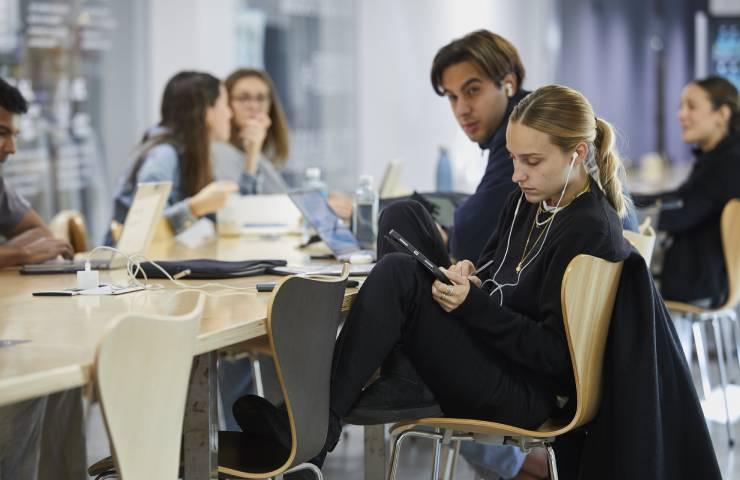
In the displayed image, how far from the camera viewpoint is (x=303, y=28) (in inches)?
277

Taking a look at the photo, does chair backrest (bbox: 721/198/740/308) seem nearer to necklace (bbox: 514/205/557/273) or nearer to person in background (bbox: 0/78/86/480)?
necklace (bbox: 514/205/557/273)

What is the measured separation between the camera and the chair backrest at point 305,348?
2.01 metres

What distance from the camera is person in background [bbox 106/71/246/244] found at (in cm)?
405

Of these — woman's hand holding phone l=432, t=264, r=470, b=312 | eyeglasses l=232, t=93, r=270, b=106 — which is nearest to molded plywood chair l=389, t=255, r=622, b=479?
woman's hand holding phone l=432, t=264, r=470, b=312

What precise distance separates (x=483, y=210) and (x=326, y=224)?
446mm

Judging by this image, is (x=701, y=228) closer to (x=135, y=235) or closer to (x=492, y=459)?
(x=492, y=459)

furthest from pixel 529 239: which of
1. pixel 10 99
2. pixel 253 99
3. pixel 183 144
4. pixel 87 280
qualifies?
pixel 253 99

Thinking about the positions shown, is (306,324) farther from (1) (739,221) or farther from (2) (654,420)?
(1) (739,221)

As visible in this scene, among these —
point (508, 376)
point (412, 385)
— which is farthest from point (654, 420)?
point (412, 385)

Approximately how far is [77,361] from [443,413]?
101 cm

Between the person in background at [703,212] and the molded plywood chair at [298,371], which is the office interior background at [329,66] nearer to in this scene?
the person in background at [703,212]

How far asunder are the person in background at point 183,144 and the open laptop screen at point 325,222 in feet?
2.62

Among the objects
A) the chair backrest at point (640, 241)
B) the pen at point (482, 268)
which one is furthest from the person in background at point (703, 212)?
the pen at point (482, 268)

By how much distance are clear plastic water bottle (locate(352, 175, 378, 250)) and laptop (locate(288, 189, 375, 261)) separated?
0.06 meters
